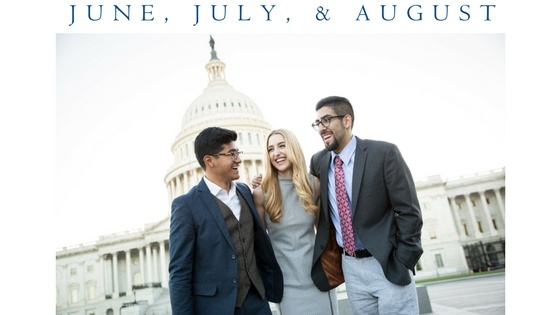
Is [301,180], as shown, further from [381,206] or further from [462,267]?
[462,267]

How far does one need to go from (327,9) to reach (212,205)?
313cm

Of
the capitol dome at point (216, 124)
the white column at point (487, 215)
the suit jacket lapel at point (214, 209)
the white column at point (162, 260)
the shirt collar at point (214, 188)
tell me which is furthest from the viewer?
the capitol dome at point (216, 124)

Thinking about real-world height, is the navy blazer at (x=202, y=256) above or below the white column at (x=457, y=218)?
above

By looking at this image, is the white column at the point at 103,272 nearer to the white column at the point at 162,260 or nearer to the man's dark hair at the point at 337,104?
the white column at the point at 162,260

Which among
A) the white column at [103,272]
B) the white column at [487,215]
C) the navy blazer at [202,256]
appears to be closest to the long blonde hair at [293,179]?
the navy blazer at [202,256]

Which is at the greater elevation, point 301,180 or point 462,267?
point 301,180

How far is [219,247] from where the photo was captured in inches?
131

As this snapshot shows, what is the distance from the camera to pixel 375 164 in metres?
3.66

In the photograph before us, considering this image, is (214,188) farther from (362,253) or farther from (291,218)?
(362,253)

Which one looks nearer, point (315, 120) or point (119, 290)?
point (315, 120)

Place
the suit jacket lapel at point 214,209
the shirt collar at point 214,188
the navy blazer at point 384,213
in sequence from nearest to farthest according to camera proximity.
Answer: the suit jacket lapel at point 214,209
the navy blazer at point 384,213
the shirt collar at point 214,188

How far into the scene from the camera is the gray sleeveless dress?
3.58m

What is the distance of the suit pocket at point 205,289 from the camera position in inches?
128

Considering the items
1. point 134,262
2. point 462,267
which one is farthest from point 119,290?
point 462,267
